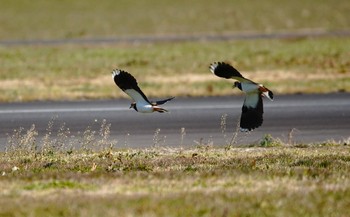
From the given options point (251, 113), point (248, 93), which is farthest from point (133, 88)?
point (251, 113)

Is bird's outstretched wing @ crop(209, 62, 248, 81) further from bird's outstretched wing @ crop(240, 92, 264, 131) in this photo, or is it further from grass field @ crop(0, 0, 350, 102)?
grass field @ crop(0, 0, 350, 102)

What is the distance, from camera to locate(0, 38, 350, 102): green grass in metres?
21.5

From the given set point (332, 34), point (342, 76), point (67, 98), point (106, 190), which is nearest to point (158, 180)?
point (106, 190)

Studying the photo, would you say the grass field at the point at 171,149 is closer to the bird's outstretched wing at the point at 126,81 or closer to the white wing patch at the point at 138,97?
the white wing patch at the point at 138,97

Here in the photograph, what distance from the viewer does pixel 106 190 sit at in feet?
28.2

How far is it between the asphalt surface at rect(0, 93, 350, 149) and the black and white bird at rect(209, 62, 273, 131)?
139 cm

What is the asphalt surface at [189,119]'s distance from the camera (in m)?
14.5

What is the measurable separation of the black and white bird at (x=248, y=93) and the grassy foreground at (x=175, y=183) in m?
0.50

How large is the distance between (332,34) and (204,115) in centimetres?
2586

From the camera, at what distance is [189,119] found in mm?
16562

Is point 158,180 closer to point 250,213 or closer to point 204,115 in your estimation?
point 250,213

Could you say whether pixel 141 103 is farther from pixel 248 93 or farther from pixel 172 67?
pixel 172 67

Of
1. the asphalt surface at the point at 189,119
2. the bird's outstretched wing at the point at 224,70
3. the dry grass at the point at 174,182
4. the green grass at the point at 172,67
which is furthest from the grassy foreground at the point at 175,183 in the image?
the green grass at the point at 172,67

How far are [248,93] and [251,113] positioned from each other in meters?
0.46
